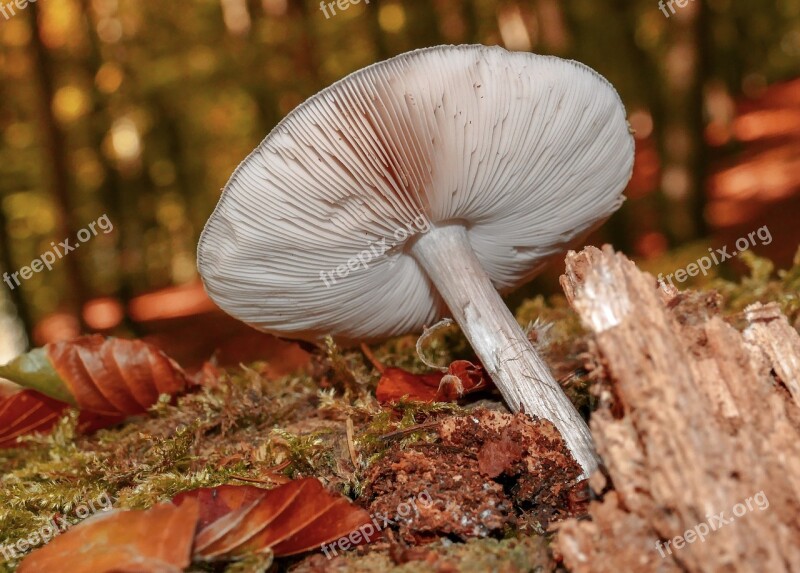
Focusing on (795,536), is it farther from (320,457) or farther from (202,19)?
(202,19)

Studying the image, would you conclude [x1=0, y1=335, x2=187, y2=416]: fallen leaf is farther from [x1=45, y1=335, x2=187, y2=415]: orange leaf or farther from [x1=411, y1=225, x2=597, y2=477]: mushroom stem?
[x1=411, y1=225, x2=597, y2=477]: mushroom stem

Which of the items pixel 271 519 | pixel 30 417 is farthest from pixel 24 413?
pixel 271 519

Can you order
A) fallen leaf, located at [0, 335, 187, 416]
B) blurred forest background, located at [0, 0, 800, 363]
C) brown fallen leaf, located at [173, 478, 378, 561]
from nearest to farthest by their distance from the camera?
1. brown fallen leaf, located at [173, 478, 378, 561]
2. fallen leaf, located at [0, 335, 187, 416]
3. blurred forest background, located at [0, 0, 800, 363]

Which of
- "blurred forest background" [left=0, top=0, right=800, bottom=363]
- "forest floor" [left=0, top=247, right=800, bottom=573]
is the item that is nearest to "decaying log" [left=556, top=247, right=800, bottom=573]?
"forest floor" [left=0, top=247, right=800, bottom=573]

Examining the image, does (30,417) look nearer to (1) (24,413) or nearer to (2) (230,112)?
(1) (24,413)

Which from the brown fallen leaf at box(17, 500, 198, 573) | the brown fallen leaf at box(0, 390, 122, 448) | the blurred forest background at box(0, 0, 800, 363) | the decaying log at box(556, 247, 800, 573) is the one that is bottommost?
the decaying log at box(556, 247, 800, 573)

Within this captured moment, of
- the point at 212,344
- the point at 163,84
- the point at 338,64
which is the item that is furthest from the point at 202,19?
the point at 212,344
